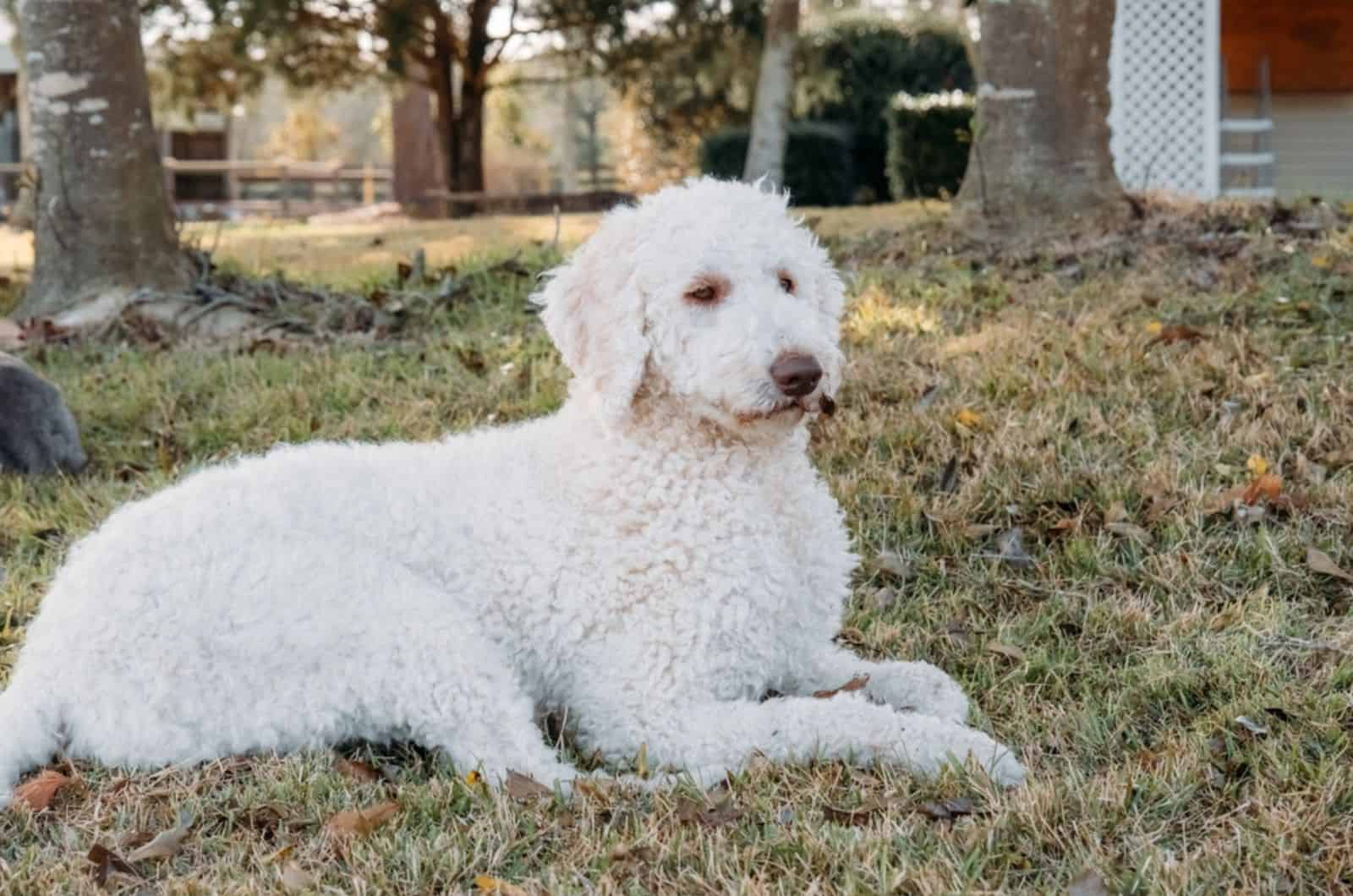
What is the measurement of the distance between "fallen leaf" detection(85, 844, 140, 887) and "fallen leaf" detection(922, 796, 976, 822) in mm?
1550

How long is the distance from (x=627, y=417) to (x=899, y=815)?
1.15 metres

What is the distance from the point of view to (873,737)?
10.4 ft

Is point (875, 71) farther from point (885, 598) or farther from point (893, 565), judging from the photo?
point (885, 598)

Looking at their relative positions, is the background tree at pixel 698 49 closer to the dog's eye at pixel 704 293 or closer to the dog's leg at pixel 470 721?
the dog's eye at pixel 704 293

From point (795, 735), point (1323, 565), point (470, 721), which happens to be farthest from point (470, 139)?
point (795, 735)

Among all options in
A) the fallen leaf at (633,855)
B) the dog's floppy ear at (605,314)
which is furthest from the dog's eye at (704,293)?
the fallen leaf at (633,855)

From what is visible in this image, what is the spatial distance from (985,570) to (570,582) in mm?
1691

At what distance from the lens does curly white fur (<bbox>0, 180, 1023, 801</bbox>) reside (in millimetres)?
3160

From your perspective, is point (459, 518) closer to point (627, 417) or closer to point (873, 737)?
point (627, 417)

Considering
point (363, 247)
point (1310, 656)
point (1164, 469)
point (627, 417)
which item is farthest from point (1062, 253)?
point (363, 247)

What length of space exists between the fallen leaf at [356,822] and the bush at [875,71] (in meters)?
17.4

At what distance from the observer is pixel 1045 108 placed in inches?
329

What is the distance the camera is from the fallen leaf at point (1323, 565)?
4.30 meters

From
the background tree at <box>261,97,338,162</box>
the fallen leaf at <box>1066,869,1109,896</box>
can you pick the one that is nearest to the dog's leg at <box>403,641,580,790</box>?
the fallen leaf at <box>1066,869,1109,896</box>
